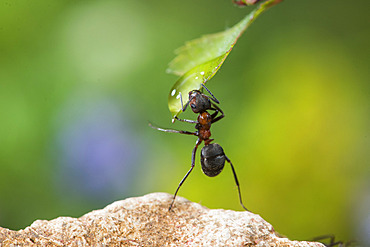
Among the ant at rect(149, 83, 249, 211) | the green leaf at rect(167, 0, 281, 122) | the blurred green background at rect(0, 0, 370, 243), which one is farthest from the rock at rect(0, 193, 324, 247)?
the blurred green background at rect(0, 0, 370, 243)

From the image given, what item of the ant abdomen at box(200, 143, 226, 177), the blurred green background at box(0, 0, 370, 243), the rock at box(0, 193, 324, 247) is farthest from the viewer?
the blurred green background at box(0, 0, 370, 243)

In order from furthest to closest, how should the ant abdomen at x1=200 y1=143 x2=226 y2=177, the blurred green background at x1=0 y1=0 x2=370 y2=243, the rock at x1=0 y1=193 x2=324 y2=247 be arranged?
the blurred green background at x1=0 y1=0 x2=370 y2=243, the ant abdomen at x1=200 y1=143 x2=226 y2=177, the rock at x1=0 y1=193 x2=324 y2=247

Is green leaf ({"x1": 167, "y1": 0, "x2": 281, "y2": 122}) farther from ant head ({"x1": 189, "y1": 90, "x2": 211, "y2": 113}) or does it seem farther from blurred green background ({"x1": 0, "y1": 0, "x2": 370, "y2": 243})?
blurred green background ({"x1": 0, "y1": 0, "x2": 370, "y2": 243})

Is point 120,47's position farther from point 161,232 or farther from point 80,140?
point 161,232

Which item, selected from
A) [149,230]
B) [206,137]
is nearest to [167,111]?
[206,137]

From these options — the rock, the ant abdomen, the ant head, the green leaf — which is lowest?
the rock

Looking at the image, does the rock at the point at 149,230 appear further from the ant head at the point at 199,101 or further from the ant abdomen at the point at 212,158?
the ant head at the point at 199,101

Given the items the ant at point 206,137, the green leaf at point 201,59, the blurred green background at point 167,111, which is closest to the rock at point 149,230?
the ant at point 206,137

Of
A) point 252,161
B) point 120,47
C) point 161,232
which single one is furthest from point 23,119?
point 161,232
